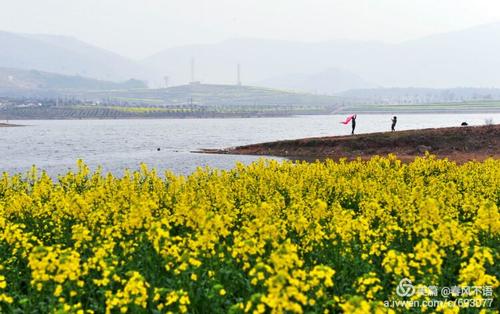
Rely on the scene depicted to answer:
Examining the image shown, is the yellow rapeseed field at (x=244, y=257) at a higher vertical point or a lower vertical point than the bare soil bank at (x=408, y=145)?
higher

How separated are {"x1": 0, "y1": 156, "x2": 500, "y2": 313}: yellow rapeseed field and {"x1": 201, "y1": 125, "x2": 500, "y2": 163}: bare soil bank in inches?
1337

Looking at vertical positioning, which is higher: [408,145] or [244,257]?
[244,257]

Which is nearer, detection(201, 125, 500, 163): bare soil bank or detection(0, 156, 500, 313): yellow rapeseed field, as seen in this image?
detection(0, 156, 500, 313): yellow rapeseed field

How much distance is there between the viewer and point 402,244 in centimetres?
1430

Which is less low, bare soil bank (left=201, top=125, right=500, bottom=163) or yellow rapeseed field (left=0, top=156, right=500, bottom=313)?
yellow rapeseed field (left=0, top=156, right=500, bottom=313)

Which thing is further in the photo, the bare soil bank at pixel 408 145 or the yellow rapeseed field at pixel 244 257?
the bare soil bank at pixel 408 145

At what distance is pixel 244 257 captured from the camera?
11.1m

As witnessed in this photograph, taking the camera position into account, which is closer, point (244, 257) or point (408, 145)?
point (244, 257)

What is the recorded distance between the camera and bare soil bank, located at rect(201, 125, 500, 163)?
53.0 m

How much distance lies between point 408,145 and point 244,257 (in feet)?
161

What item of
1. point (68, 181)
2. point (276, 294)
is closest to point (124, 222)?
point (276, 294)

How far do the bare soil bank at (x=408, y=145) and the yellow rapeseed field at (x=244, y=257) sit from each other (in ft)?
111

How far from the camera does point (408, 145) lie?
187 feet

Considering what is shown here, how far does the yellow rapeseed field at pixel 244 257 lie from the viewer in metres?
9.20
